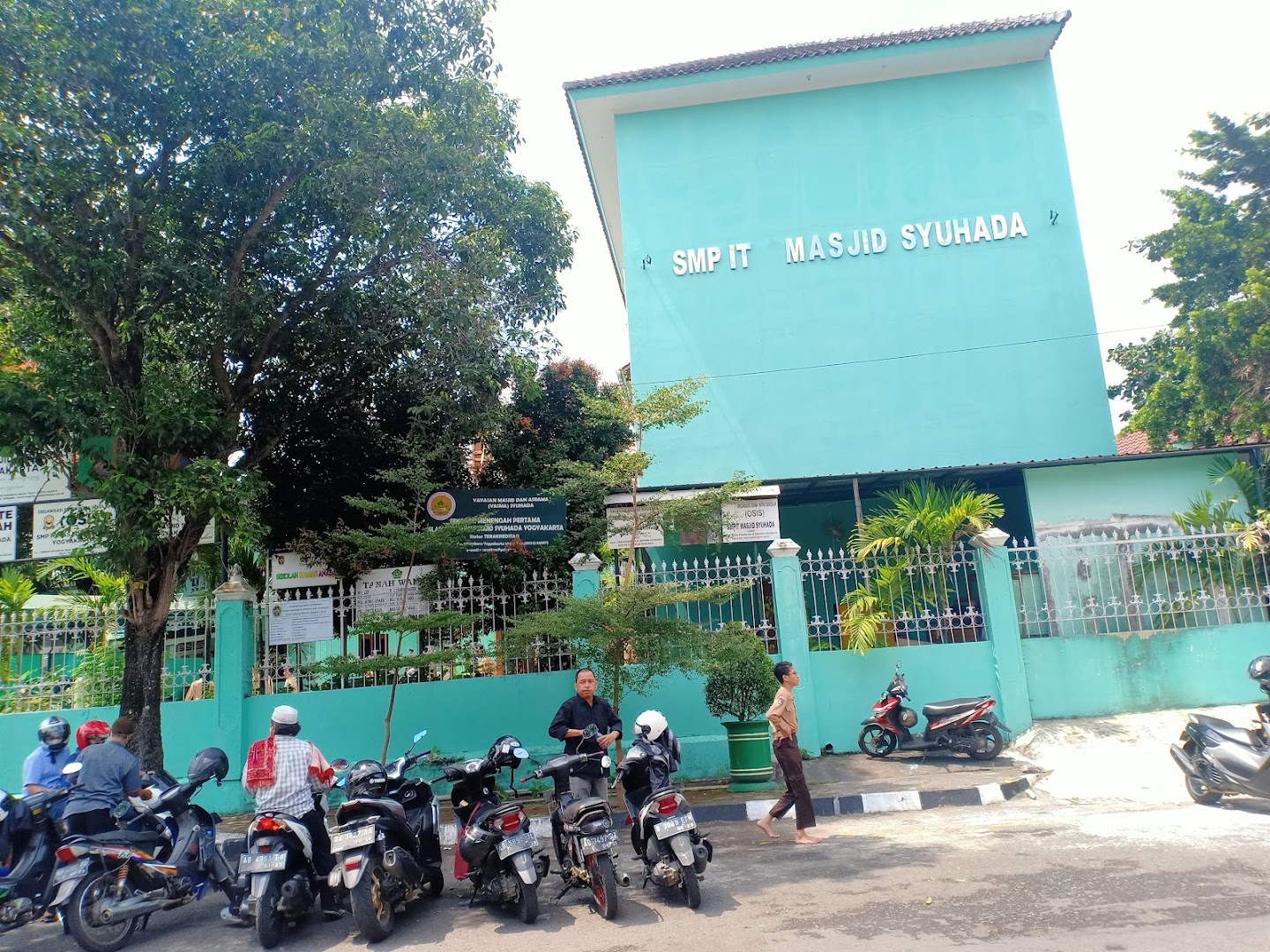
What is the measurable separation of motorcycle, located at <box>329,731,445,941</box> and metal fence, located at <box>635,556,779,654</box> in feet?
14.9

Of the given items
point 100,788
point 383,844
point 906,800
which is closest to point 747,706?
point 906,800

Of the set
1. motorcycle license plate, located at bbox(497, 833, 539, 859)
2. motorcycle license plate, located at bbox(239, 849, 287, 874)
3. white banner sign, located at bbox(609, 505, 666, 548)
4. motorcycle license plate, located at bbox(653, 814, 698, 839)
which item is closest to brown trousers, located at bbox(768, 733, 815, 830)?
motorcycle license plate, located at bbox(653, 814, 698, 839)

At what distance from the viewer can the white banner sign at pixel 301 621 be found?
34.2ft

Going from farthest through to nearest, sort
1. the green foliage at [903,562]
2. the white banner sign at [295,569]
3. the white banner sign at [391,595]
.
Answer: the white banner sign at [295,569] < the white banner sign at [391,595] < the green foliage at [903,562]

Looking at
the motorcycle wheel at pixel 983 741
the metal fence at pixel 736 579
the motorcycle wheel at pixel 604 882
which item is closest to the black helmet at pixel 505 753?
the motorcycle wheel at pixel 604 882

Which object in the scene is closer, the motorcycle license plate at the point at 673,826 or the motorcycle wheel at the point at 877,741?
the motorcycle license plate at the point at 673,826

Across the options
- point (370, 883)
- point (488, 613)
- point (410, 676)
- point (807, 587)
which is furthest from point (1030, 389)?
point (370, 883)

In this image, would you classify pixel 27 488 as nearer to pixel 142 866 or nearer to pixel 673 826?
pixel 142 866

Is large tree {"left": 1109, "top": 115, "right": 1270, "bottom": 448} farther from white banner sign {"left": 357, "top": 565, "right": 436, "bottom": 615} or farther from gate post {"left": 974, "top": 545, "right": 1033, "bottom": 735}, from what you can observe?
white banner sign {"left": 357, "top": 565, "right": 436, "bottom": 615}

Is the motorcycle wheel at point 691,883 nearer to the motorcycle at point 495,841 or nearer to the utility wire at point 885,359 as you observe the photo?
the motorcycle at point 495,841

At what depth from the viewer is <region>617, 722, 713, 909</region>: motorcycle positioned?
17.9 feet

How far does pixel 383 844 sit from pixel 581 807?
119 centimetres

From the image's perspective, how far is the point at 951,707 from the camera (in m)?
9.78

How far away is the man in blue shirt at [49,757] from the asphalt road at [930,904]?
0.99m
